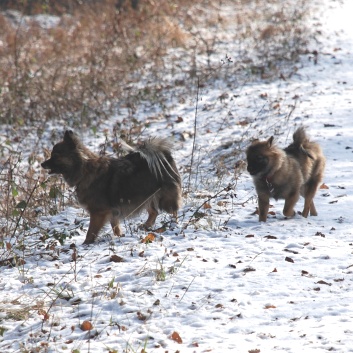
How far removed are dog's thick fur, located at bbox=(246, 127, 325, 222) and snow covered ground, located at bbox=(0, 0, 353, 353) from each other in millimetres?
252

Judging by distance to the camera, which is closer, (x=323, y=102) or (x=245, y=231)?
(x=245, y=231)

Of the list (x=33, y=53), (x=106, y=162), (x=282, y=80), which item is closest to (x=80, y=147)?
(x=106, y=162)

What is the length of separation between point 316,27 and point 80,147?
13470 millimetres

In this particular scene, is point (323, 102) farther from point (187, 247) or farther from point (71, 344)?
point (71, 344)

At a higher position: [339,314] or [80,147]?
[80,147]

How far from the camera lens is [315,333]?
4.68 meters

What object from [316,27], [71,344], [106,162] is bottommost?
[71,344]

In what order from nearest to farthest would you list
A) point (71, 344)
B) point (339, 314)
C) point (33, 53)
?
point (71, 344)
point (339, 314)
point (33, 53)

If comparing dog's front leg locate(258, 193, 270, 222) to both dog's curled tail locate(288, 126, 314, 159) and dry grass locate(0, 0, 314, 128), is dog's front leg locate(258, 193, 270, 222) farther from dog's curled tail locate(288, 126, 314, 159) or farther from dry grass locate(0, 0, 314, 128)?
dry grass locate(0, 0, 314, 128)

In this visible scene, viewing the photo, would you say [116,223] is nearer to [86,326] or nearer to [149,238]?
[149,238]

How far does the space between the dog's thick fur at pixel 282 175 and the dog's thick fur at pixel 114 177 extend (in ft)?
3.87

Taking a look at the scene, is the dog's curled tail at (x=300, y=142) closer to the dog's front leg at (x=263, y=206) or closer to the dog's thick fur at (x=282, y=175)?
the dog's thick fur at (x=282, y=175)

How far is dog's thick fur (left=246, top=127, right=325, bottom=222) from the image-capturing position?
800 centimetres

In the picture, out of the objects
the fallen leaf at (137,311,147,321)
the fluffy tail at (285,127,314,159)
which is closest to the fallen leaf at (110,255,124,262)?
the fallen leaf at (137,311,147,321)
